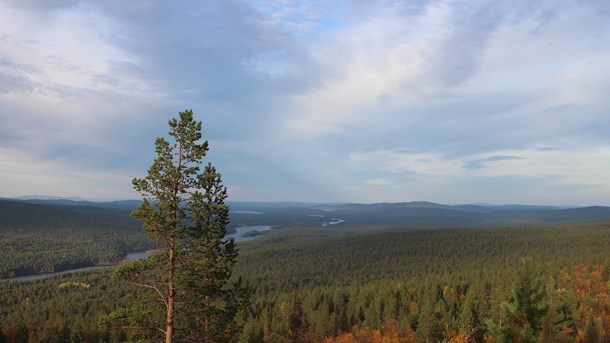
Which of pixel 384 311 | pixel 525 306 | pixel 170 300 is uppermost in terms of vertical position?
pixel 170 300

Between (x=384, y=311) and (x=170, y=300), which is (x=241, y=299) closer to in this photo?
(x=170, y=300)

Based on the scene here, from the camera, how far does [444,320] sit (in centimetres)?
7919

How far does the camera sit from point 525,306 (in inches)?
1096

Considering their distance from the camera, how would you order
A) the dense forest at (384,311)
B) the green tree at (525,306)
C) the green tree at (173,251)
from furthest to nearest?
the dense forest at (384,311)
the green tree at (525,306)
the green tree at (173,251)

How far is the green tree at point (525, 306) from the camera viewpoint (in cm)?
2719

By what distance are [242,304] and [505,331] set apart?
1947 centimetres

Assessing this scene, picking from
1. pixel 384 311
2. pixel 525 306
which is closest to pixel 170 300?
pixel 525 306

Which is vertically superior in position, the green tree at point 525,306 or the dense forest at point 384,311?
the green tree at point 525,306

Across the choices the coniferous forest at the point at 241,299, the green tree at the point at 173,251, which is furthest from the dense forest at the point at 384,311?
the green tree at the point at 173,251

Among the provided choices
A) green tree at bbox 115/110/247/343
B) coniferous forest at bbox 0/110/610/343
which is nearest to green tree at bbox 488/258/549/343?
coniferous forest at bbox 0/110/610/343

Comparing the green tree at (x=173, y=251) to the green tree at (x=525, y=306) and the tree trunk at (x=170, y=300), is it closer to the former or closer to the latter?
the tree trunk at (x=170, y=300)

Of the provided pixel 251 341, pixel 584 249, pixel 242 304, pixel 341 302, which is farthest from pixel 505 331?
pixel 584 249

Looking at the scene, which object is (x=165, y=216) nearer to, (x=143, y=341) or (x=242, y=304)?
(x=143, y=341)

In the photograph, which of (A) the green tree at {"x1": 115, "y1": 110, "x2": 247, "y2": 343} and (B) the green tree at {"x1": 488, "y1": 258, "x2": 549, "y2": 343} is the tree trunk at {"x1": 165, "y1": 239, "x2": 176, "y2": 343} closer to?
(A) the green tree at {"x1": 115, "y1": 110, "x2": 247, "y2": 343}
